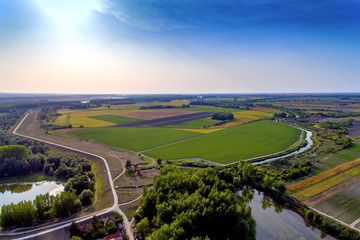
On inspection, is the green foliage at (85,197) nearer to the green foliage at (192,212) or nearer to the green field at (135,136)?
the green foliage at (192,212)

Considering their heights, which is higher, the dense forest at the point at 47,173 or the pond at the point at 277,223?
the dense forest at the point at 47,173

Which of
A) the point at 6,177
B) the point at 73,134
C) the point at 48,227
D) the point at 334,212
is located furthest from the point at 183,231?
the point at 73,134

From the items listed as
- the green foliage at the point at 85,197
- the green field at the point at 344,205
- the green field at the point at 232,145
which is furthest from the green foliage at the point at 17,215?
the green field at the point at 344,205

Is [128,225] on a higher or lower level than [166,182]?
lower

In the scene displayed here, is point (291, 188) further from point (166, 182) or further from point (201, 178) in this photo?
point (166, 182)

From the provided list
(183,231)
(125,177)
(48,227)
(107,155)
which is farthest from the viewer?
(107,155)
